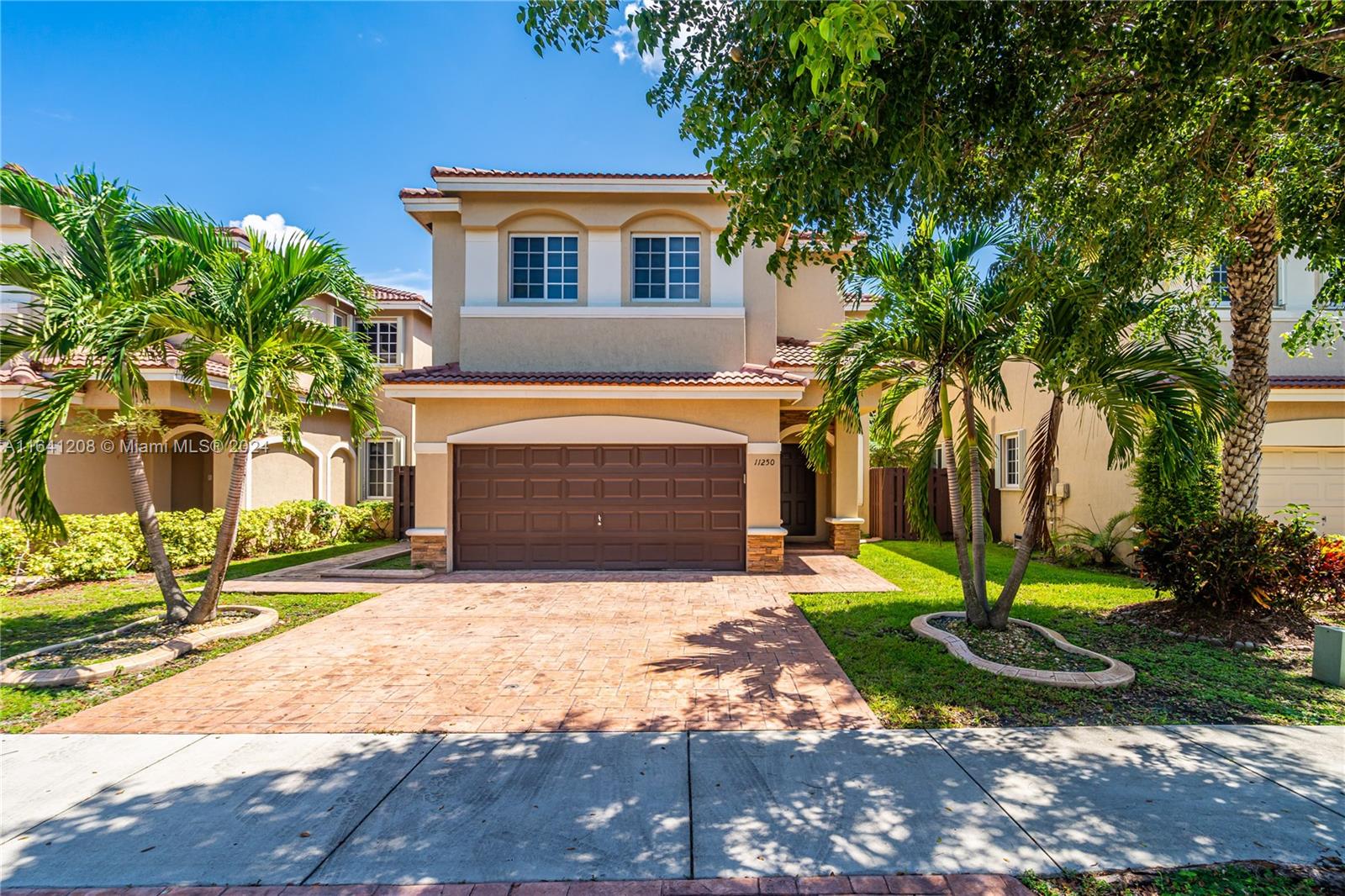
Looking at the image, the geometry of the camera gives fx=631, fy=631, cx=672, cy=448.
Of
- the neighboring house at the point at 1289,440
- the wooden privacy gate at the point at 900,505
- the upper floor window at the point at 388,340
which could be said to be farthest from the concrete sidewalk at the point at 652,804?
the upper floor window at the point at 388,340

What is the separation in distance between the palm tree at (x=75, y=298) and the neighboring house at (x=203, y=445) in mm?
563

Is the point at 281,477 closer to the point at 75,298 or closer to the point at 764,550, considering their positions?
the point at 75,298

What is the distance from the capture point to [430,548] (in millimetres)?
12258

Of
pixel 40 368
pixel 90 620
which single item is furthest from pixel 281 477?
pixel 90 620

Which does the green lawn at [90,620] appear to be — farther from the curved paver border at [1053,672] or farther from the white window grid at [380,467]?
the curved paver border at [1053,672]

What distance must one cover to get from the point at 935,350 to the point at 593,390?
632cm

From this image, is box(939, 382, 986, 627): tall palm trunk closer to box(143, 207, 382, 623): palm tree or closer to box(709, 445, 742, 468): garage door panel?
box(709, 445, 742, 468): garage door panel

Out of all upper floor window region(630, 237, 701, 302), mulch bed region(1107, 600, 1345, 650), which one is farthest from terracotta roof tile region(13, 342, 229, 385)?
mulch bed region(1107, 600, 1345, 650)

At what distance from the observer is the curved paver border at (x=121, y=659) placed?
6.12m

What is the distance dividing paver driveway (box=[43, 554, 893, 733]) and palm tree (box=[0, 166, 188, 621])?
2.72m

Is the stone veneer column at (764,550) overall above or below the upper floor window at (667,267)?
below

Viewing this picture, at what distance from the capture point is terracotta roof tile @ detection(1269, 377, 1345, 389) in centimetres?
1117

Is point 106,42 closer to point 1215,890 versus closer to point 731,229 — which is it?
point 731,229

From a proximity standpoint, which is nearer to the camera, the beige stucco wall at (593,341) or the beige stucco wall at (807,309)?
the beige stucco wall at (593,341)
